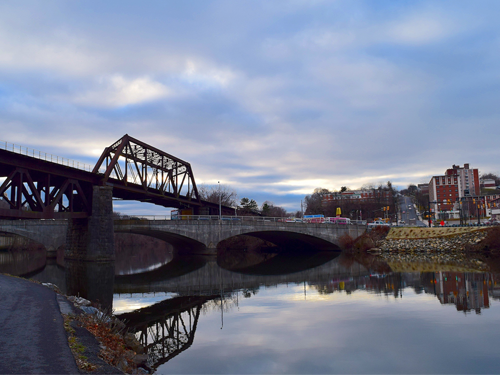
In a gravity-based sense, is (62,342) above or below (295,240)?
above

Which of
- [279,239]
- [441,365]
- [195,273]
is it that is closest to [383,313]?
[441,365]

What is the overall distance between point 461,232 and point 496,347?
6082 centimetres

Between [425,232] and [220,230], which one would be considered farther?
[425,232]

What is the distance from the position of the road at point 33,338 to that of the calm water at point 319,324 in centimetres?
361

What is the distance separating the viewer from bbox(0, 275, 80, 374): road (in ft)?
29.1

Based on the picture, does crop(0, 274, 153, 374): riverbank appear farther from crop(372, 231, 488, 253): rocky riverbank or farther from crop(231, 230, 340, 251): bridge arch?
crop(372, 231, 488, 253): rocky riverbank

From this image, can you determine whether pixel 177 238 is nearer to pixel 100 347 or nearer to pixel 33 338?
pixel 33 338

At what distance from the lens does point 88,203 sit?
5331cm

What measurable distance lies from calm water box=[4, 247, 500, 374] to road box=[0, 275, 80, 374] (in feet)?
11.8

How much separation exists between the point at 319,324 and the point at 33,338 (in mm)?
12159

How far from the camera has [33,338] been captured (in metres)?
11.3

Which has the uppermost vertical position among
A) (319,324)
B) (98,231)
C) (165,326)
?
(98,231)

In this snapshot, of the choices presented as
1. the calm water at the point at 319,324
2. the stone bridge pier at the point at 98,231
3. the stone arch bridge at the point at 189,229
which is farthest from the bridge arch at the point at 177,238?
the calm water at the point at 319,324

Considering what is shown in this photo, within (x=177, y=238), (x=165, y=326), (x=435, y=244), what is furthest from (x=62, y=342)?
(x=435, y=244)
